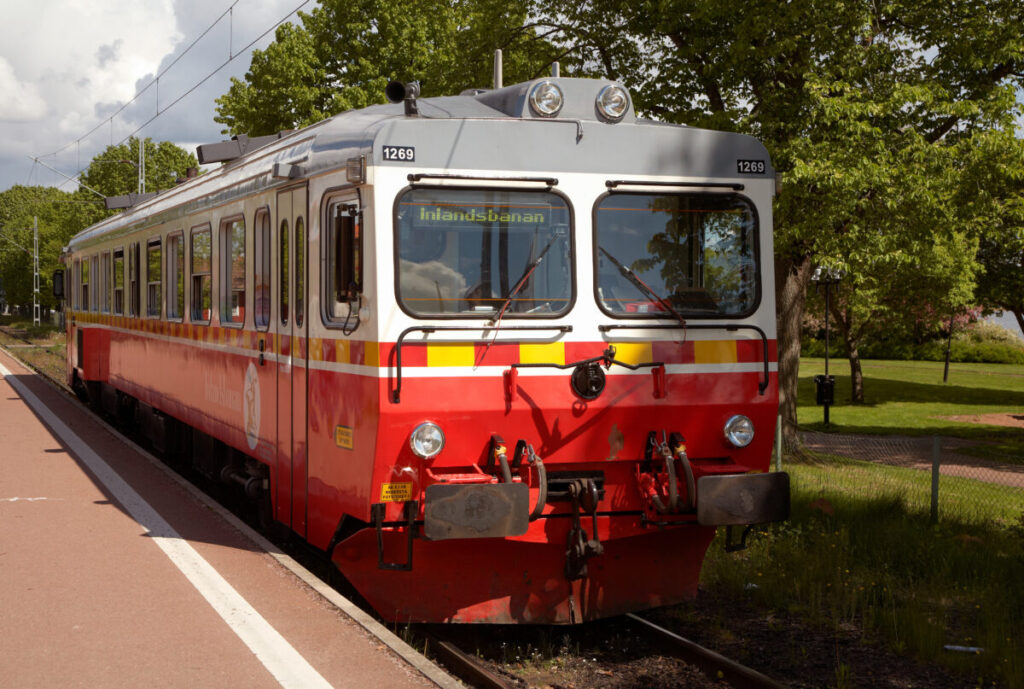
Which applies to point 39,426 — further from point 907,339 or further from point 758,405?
point 907,339

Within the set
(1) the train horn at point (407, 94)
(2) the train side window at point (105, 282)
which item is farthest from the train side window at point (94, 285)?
(1) the train horn at point (407, 94)

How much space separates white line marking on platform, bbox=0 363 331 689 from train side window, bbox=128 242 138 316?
2.81m

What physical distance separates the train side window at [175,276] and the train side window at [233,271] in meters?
1.72

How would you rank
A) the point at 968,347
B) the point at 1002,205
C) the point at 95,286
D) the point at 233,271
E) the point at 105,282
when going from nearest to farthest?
the point at 233,271 < the point at 105,282 < the point at 95,286 < the point at 1002,205 < the point at 968,347

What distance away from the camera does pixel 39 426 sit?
1667 cm

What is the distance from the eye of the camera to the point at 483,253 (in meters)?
6.86

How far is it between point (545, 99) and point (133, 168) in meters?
47.5

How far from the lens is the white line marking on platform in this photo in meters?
5.73

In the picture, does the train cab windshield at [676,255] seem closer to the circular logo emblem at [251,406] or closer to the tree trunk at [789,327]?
the circular logo emblem at [251,406]

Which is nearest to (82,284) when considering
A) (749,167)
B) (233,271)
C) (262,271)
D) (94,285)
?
(94,285)

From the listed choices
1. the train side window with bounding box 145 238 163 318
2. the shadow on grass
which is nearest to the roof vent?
the train side window with bounding box 145 238 163 318

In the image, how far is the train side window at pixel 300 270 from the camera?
7840 mm

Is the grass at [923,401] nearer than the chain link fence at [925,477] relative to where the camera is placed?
No

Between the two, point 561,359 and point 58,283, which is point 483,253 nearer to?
point 561,359
